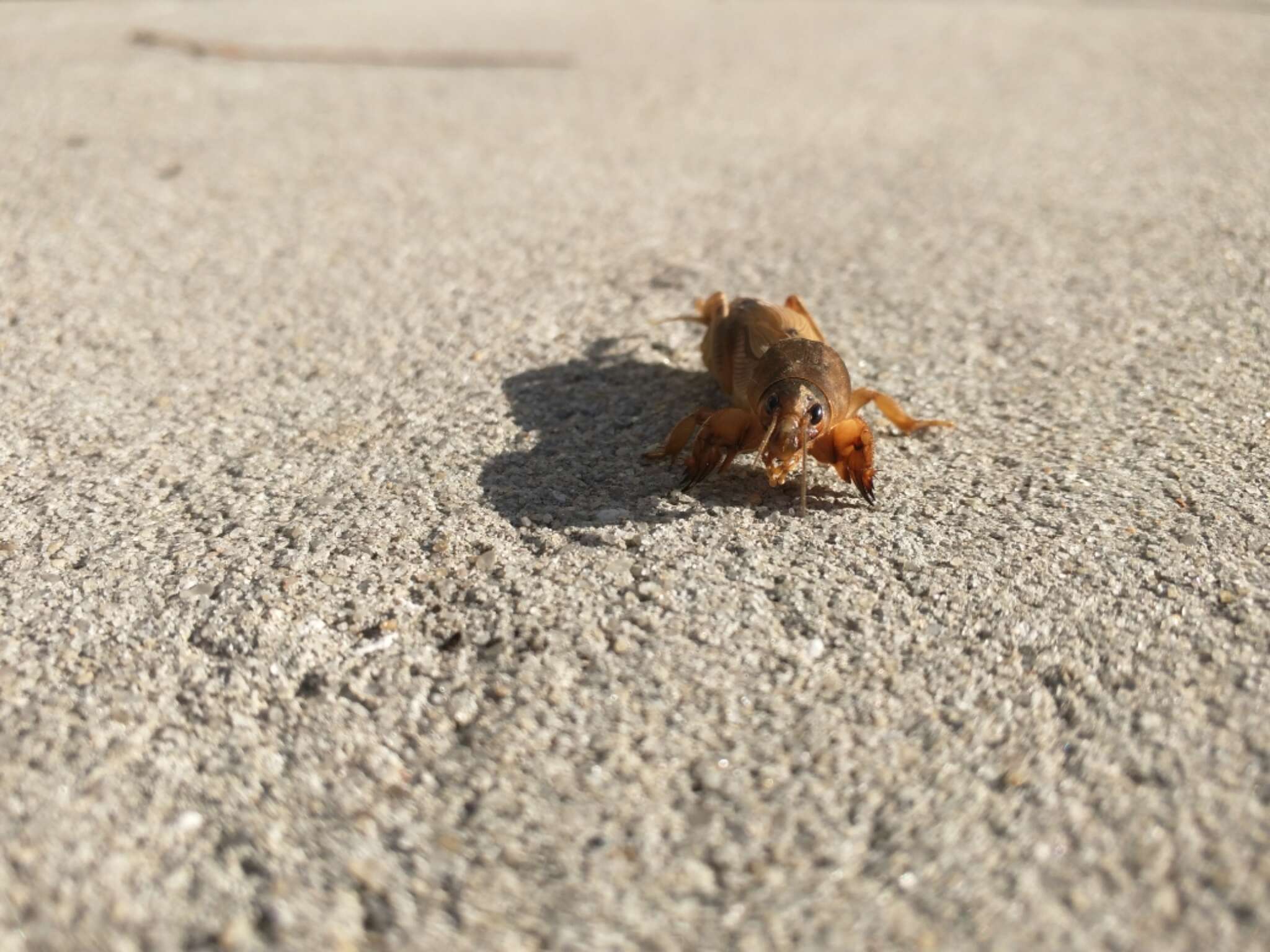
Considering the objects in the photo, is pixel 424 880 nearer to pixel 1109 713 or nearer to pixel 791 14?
pixel 1109 713

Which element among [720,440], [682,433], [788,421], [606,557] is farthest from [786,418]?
[606,557]

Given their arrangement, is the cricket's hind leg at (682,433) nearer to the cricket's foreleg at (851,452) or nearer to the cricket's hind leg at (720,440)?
the cricket's hind leg at (720,440)

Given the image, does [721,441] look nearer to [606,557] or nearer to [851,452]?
[851,452]

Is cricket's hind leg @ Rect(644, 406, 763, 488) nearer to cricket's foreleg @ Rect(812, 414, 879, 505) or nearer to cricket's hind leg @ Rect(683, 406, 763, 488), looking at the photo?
cricket's hind leg @ Rect(683, 406, 763, 488)

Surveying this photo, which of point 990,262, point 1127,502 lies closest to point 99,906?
point 1127,502

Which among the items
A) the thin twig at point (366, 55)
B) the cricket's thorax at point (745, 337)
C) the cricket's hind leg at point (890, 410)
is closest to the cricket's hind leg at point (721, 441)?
the cricket's thorax at point (745, 337)

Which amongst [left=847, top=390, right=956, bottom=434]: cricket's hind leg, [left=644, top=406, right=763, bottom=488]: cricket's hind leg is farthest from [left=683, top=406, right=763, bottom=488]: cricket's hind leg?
[left=847, top=390, right=956, bottom=434]: cricket's hind leg

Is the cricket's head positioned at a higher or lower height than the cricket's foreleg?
higher
